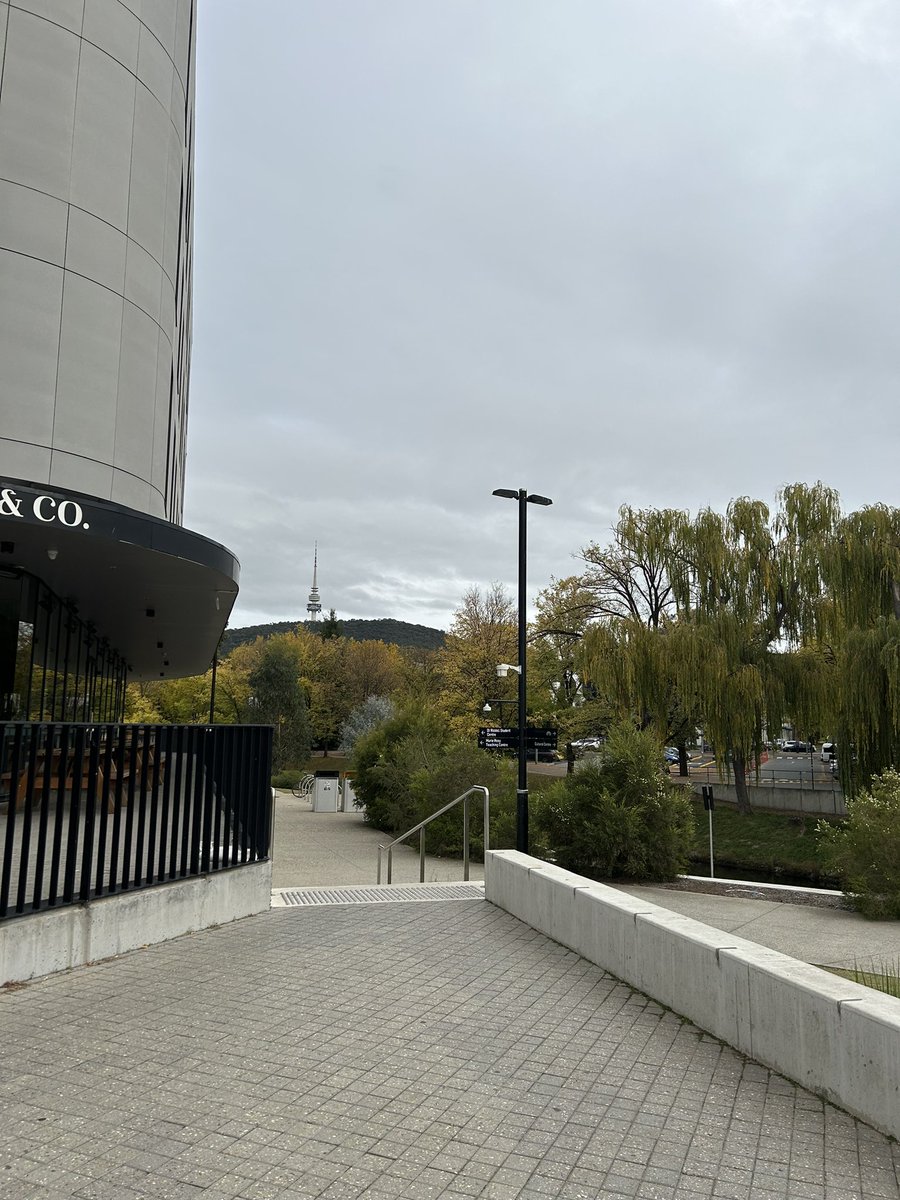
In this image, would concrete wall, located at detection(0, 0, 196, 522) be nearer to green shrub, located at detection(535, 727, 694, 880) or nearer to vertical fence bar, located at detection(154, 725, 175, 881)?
vertical fence bar, located at detection(154, 725, 175, 881)

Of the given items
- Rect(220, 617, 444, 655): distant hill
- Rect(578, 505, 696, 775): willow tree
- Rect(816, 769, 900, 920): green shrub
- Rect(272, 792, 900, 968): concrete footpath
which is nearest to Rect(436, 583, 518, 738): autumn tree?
Rect(578, 505, 696, 775): willow tree

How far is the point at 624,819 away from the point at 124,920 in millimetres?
9145

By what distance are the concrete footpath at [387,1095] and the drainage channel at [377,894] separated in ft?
9.80

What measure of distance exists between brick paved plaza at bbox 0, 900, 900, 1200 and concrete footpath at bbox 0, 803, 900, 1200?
0.01m

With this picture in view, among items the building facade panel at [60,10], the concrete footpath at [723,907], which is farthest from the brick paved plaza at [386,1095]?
the building facade panel at [60,10]

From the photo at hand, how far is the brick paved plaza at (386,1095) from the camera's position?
3.47 meters

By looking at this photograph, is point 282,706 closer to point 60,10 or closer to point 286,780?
point 286,780

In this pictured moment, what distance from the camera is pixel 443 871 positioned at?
1798 centimetres

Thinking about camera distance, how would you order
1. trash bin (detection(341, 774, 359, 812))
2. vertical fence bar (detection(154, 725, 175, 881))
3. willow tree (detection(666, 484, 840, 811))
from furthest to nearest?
trash bin (detection(341, 774, 359, 812)) → willow tree (detection(666, 484, 840, 811)) → vertical fence bar (detection(154, 725, 175, 881))

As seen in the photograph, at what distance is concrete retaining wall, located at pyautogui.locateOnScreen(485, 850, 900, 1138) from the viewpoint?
4043mm

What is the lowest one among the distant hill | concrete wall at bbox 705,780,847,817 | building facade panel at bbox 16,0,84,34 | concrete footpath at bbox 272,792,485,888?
concrete footpath at bbox 272,792,485,888

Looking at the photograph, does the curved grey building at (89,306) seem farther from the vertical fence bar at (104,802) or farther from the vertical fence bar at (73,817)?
the vertical fence bar at (73,817)

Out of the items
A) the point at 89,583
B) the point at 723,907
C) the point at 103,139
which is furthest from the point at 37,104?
the point at 723,907

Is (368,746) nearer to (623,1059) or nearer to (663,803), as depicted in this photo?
(663,803)
